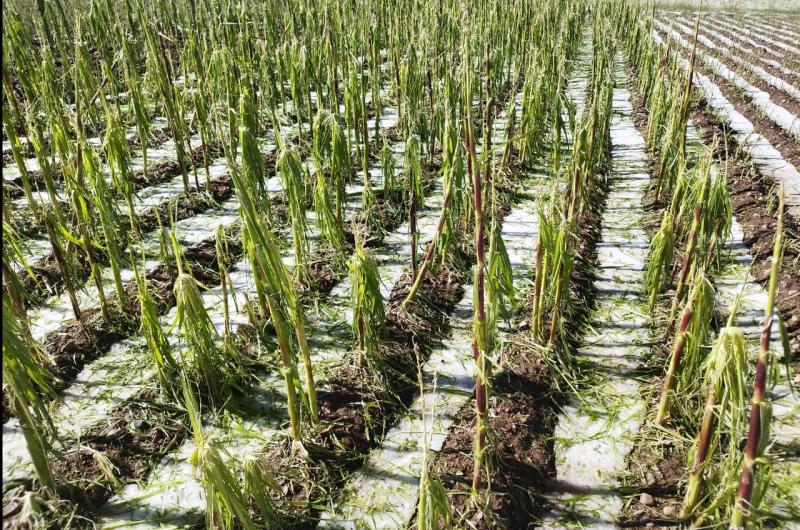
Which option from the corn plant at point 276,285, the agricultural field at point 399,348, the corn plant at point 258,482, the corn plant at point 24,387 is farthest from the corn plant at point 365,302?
the corn plant at point 24,387

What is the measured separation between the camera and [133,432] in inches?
79.4

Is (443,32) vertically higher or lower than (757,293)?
higher

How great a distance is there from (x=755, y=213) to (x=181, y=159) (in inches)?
141

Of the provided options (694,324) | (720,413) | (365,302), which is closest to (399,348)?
(365,302)

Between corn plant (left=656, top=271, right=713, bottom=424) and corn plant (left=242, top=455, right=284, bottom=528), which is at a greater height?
corn plant (left=656, top=271, right=713, bottom=424)

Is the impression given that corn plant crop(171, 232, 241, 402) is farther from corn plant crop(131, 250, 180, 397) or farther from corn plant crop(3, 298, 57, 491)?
corn plant crop(3, 298, 57, 491)

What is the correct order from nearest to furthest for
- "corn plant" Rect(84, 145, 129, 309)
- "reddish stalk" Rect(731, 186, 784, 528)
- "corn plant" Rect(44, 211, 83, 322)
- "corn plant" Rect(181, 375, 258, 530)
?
"reddish stalk" Rect(731, 186, 784, 528), "corn plant" Rect(181, 375, 258, 530), "corn plant" Rect(44, 211, 83, 322), "corn plant" Rect(84, 145, 129, 309)

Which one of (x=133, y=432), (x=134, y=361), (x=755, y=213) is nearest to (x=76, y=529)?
(x=133, y=432)

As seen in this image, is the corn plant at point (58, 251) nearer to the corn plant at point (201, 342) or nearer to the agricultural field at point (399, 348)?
the agricultural field at point (399, 348)


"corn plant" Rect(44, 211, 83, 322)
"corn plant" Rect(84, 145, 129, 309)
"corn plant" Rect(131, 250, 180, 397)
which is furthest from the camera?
"corn plant" Rect(84, 145, 129, 309)

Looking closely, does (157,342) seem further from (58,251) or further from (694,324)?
(694,324)

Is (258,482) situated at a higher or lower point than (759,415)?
lower

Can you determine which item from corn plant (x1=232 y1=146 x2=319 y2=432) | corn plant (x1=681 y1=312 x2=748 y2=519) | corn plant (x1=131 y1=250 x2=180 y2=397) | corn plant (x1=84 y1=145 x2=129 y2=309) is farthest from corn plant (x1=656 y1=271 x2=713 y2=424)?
corn plant (x1=84 y1=145 x2=129 y2=309)

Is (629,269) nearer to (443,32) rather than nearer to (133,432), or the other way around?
(133,432)
